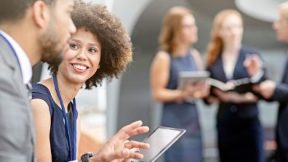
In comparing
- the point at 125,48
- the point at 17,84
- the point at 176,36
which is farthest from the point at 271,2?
the point at 17,84

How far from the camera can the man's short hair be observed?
891 millimetres

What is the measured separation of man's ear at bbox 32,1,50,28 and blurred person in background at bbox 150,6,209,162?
1483 mm

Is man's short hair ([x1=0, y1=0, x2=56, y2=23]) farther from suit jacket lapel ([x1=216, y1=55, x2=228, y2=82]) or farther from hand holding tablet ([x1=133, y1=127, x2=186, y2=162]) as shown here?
suit jacket lapel ([x1=216, y1=55, x2=228, y2=82])

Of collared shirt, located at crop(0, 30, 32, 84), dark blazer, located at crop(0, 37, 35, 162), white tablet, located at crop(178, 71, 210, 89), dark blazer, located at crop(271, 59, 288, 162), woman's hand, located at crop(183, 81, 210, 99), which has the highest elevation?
collared shirt, located at crop(0, 30, 32, 84)

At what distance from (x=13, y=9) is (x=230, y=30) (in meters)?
2.54

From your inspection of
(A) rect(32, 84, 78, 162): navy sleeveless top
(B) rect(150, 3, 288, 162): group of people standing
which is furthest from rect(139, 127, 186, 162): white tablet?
(B) rect(150, 3, 288, 162): group of people standing

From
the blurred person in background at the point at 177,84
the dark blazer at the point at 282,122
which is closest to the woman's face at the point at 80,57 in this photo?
the blurred person in background at the point at 177,84

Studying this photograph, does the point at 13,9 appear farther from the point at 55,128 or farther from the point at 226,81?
the point at 226,81

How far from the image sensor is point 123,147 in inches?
43.8

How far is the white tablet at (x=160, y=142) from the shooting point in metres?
1.13

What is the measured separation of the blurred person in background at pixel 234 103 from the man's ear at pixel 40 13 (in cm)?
236

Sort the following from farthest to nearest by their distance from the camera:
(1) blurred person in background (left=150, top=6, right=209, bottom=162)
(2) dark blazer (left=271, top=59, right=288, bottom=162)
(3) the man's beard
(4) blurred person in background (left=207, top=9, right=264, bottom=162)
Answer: (4) blurred person in background (left=207, top=9, right=264, bottom=162)
(2) dark blazer (left=271, top=59, right=288, bottom=162)
(1) blurred person in background (left=150, top=6, right=209, bottom=162)
(3) the man's beard

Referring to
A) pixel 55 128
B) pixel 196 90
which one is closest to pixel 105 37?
pixel 55 128

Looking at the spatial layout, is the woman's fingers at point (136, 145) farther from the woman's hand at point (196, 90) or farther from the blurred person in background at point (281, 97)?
the blurred person in background at point (281, 97)
